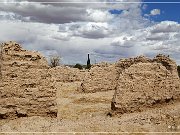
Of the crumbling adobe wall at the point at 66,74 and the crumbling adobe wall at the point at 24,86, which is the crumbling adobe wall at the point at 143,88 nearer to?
the crumbling adobe wall at the point at 24,86

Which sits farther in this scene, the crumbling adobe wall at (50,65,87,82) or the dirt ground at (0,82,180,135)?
the crumbling adobe wall at (50,65,87,82)

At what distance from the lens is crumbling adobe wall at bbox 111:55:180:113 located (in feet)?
57.4

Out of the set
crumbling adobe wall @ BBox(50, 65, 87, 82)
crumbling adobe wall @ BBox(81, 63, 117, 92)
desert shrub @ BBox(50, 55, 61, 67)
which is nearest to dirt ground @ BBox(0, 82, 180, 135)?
crumbling adobe wall @ BBox(81, 63, 117, 92)

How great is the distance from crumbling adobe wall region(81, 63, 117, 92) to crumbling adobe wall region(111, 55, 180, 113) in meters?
10.4

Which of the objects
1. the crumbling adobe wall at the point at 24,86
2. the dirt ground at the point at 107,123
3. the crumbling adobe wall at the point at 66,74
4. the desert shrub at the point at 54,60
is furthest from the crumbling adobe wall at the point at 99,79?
the desert shrub at the point at 54,60

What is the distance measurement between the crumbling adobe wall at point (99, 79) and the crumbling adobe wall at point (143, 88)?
10388 mm

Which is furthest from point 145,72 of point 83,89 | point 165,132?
point 83,89

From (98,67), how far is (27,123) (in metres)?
14.8

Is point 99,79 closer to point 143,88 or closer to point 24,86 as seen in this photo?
point 143,88

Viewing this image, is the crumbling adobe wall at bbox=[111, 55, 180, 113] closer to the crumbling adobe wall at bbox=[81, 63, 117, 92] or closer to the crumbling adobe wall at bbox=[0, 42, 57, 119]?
the crumbling adobe wall at bbox=[0, 42, 57, 119]

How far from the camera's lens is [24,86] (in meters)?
16.6

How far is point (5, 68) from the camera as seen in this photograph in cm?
1681

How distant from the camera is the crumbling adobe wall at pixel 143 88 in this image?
57.4 ft

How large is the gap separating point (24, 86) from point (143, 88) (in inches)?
225
